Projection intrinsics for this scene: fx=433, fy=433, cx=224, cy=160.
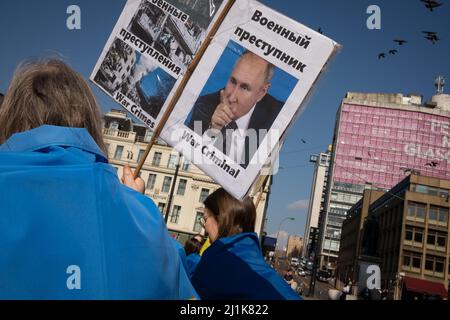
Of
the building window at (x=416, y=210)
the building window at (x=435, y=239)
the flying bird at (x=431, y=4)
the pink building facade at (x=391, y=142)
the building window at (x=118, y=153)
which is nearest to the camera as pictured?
the flying bird at (x=431, y=4)

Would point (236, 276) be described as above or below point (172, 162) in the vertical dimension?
below

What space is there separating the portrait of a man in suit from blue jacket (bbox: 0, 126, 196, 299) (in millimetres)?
2313

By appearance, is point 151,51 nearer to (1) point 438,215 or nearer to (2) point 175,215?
(2) point 175,215

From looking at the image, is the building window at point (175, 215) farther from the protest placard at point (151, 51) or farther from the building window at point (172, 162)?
the protest placard at point (151, 51)

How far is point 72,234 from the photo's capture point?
96 centimetres

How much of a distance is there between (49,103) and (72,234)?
53 cm

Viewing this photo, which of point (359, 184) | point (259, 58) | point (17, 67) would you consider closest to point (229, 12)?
point (259, 58)

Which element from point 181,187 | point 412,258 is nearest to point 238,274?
point 181,187

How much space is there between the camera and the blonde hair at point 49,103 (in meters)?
1.30

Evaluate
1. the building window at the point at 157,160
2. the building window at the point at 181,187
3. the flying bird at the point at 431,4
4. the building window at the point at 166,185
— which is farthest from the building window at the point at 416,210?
the flying bird at the point at 431,4

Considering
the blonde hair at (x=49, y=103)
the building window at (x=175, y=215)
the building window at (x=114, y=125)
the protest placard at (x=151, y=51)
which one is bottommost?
the blonde hair at (x=49, y=103)

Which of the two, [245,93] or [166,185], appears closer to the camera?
[245,93]

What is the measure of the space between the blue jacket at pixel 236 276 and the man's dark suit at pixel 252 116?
2.85 feet
